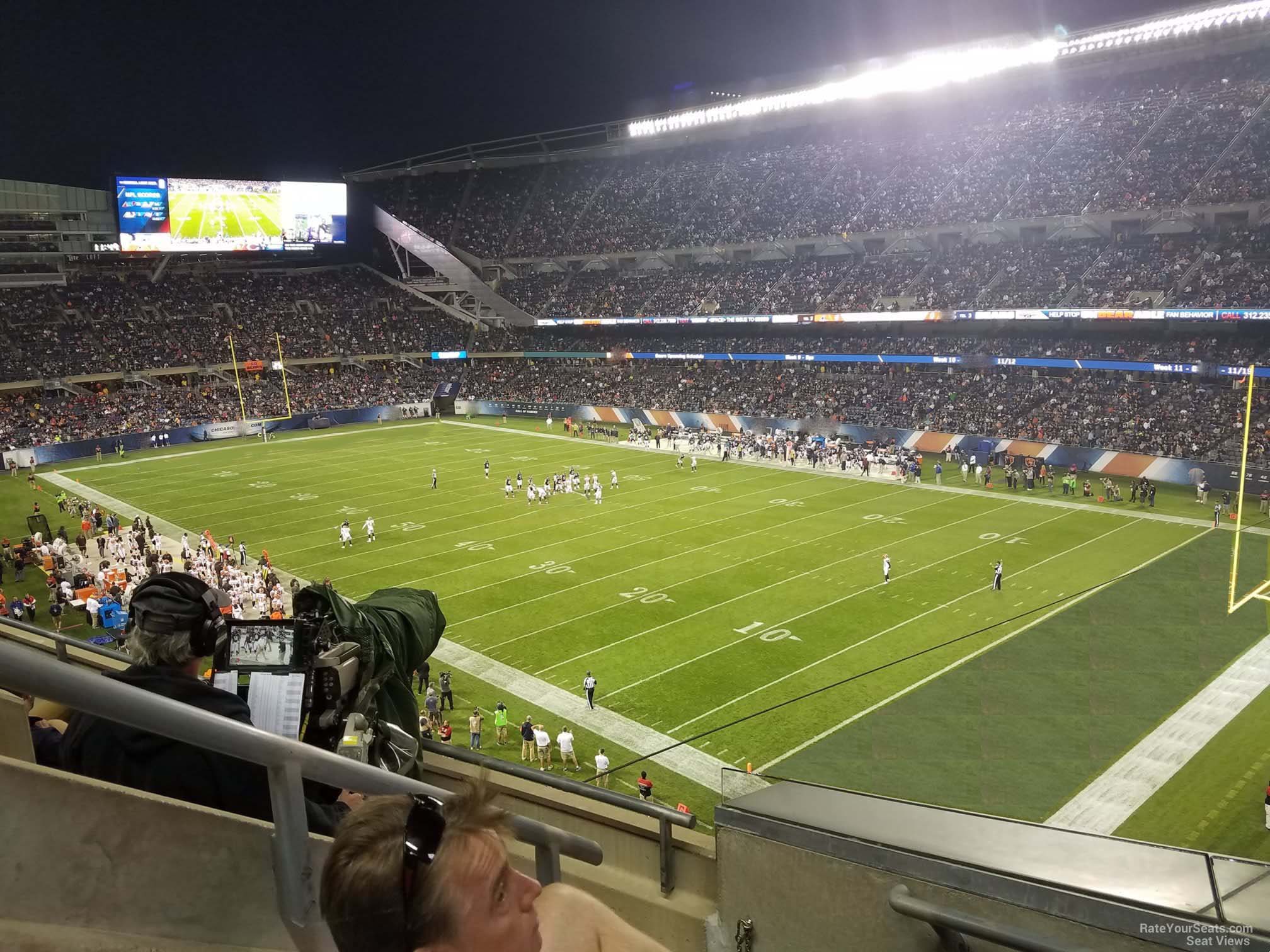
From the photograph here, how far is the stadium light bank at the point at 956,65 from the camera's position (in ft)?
141

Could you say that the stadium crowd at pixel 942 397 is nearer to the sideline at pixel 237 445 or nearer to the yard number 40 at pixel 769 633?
the sideline at pixel 237 445

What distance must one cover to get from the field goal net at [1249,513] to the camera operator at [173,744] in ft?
69.9

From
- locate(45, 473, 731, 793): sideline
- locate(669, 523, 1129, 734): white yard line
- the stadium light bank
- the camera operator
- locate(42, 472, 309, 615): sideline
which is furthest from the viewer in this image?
the stadium light bank

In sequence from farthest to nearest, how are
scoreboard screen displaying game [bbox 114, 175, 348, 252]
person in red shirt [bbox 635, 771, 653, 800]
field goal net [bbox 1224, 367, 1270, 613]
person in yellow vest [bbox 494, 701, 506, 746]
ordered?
scoreboard screen displaying game [bbox 114, 175, 348, 252]
field goal net [bbox 1224, 367, 1270, 613]
person in yellow vest [bbox 494, 701, 506, 746]
person in red shirt [bbox 635, 771, 653, 800]

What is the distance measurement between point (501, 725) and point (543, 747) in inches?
50.5

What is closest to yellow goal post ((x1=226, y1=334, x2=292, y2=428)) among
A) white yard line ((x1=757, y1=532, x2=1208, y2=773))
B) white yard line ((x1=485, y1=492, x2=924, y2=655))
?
white yard line ((x1=485, y1=492, x2=924, y2=655))

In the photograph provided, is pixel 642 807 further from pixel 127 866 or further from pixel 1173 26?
pixel 1173 26

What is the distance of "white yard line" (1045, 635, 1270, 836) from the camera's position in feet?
40.5

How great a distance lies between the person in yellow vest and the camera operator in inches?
516

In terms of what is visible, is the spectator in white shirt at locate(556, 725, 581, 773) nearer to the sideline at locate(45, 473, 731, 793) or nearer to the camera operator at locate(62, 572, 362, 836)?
the sideline at locate(45, 473, 731, 793)

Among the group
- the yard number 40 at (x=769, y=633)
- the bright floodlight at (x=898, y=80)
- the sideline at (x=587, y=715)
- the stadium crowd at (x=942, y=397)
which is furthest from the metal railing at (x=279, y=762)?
the bright floodlight at (x=898, y=80)

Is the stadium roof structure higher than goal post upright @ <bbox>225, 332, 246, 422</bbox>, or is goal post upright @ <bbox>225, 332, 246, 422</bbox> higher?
the stadium roof structure

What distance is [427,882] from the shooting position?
1571 mm

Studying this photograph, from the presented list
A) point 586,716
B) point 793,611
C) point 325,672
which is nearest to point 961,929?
point 325,672
